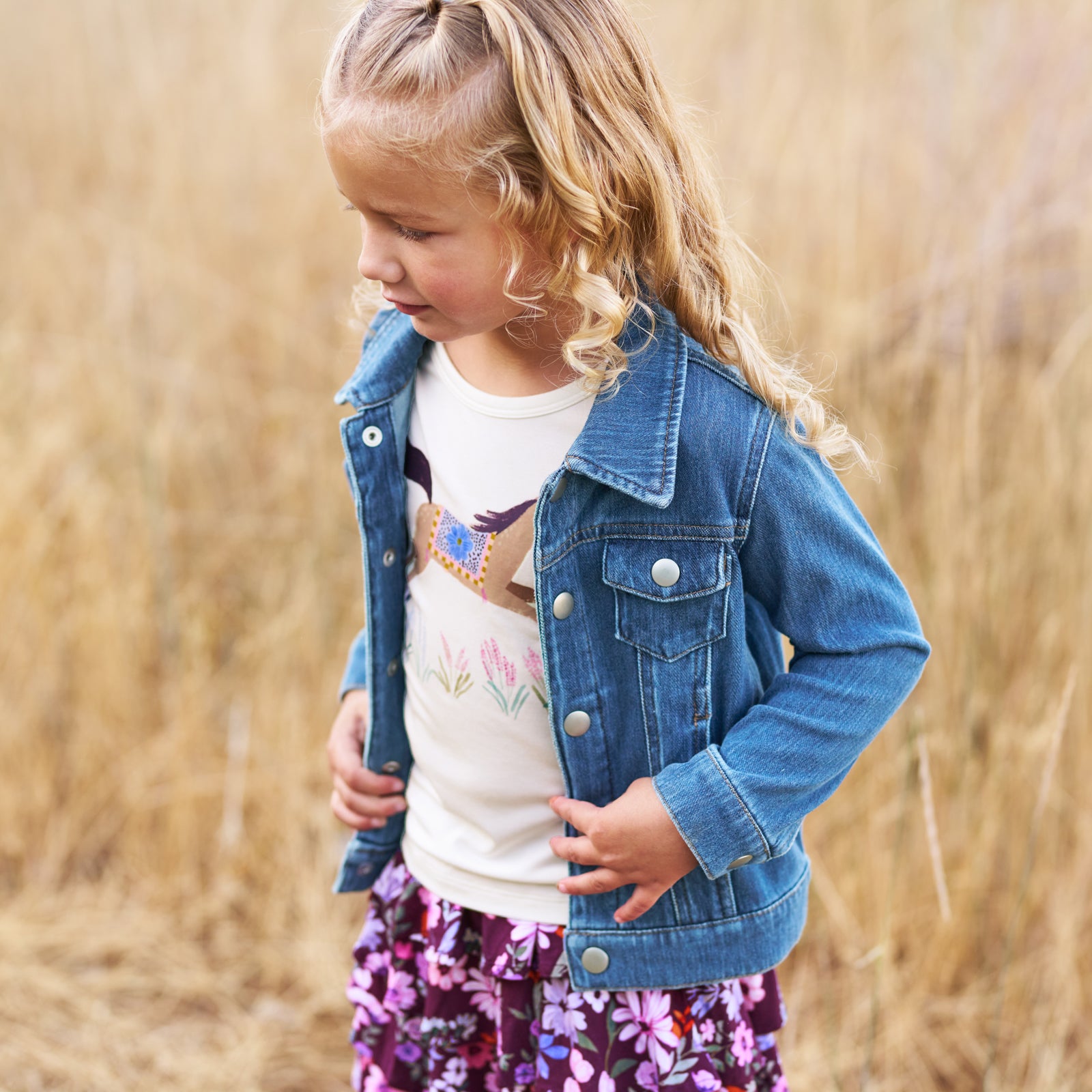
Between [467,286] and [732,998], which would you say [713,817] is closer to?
[732,998]

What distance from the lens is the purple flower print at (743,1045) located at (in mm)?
1015

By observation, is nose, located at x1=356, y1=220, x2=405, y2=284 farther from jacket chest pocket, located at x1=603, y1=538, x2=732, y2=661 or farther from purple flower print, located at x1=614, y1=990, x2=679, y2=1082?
purple flower print, located at x1=614, y1=990, x2=679, y2=1082

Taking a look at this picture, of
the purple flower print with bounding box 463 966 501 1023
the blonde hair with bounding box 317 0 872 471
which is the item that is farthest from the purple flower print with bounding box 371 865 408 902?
the blonde hair with bounding box 317 0 872 471

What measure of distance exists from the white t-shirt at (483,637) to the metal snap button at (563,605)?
4cm

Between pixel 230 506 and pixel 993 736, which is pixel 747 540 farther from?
pixel 230 506

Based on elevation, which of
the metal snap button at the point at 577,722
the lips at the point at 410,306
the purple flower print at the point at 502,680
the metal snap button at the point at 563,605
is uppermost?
the lips at the point at 410,306

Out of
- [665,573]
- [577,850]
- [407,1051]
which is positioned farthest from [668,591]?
[407,1051]

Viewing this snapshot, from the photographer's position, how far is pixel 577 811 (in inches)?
37.5

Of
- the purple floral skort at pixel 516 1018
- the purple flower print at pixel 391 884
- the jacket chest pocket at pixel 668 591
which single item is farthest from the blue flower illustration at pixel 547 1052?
the jacket chest pocket at pixel 668 591

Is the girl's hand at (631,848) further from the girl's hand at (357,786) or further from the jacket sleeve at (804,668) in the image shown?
the girl's hand at (357,786)

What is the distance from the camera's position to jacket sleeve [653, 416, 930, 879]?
888 millimetres

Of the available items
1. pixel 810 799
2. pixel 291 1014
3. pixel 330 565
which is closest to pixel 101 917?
pixel 291 1014

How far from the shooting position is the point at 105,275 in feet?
9.31

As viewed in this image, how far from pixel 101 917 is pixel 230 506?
2.95 feet
